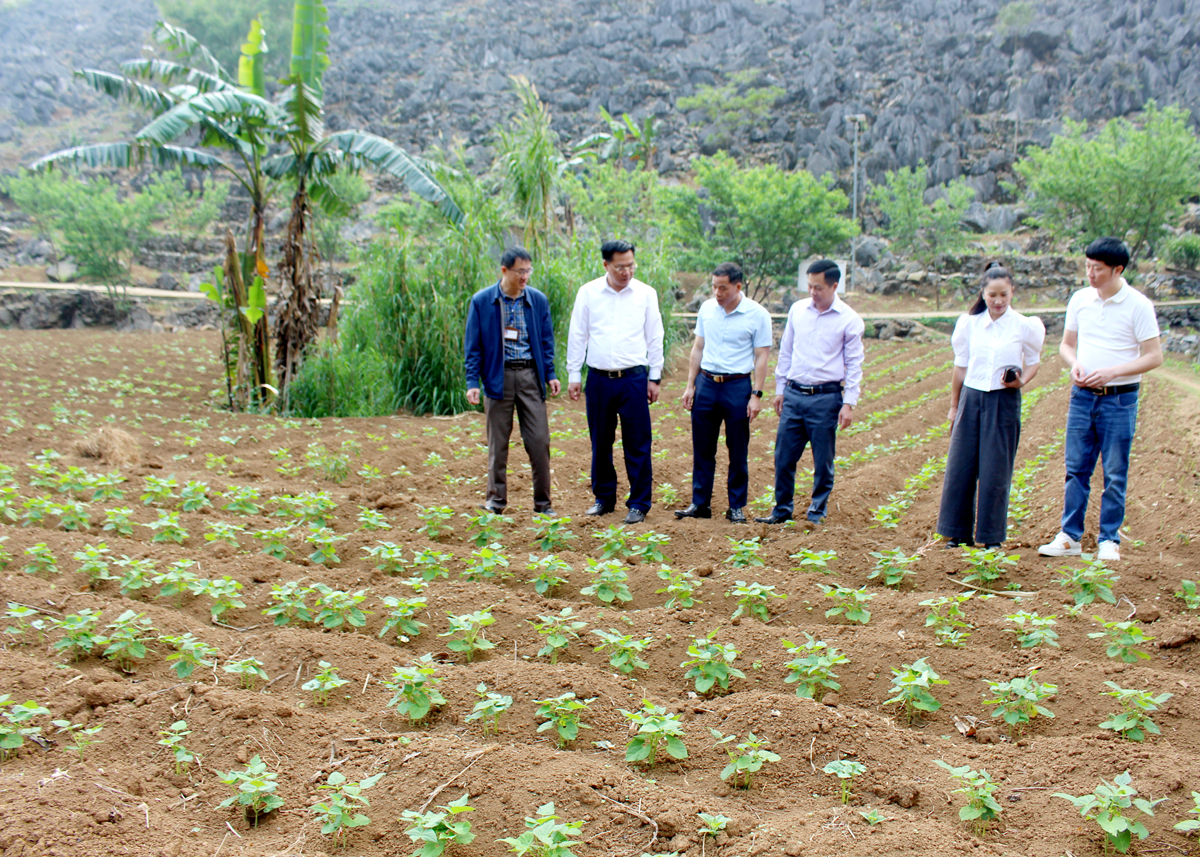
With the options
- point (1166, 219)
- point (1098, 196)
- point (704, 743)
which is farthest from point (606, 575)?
point (1166, 219)

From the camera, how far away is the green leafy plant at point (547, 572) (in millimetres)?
4203

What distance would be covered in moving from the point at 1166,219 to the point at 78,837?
38.2 m

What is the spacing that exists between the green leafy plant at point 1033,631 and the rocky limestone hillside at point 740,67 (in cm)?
5151

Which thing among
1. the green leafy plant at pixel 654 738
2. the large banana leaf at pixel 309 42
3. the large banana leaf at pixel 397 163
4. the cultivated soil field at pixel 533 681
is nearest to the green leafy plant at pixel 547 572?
the cultivated soil field at pixel 533 681

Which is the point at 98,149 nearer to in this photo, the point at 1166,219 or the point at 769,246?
the point at 769,246

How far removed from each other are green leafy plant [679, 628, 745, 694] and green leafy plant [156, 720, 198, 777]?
1683 mm

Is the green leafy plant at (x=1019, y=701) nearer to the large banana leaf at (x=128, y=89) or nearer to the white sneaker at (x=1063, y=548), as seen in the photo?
the white sneaker at (x=1063, y=548)

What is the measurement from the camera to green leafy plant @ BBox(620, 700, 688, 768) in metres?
2.57

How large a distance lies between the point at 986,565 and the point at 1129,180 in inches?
1260

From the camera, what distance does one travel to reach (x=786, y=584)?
14.2ft

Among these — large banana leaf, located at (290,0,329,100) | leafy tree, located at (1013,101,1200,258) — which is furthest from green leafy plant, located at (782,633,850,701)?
leafy tree, located at (1013,101,1200,258)

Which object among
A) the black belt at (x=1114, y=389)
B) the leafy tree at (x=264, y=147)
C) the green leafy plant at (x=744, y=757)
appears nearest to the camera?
the green leafy plant at (x=744, y=757)

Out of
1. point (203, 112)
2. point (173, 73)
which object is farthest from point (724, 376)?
point (173, 73)

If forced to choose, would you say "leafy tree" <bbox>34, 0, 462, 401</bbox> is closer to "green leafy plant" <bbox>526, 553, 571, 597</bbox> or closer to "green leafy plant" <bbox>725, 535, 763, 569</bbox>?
"green leafy plant" <bbox>526, 553, 571, 597</bbox>
